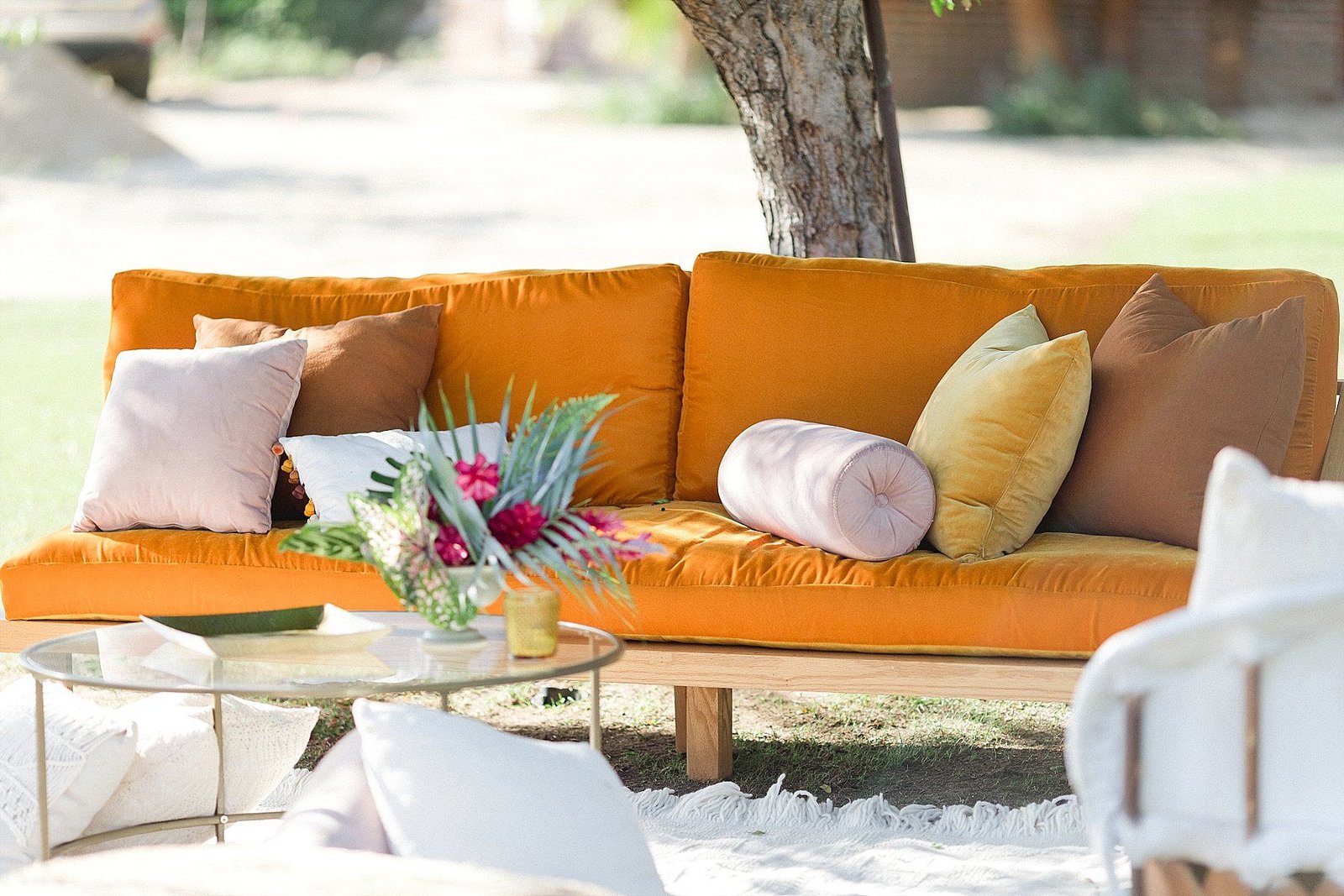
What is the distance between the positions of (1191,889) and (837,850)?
1131mm

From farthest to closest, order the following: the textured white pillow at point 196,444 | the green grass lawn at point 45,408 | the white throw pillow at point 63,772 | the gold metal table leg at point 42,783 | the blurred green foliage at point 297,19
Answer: the blurred green foliage at point 297,19 → the green grass lawn at point 45,408 → the textured white pillow at point 196,444 → the white throw pillow at point 63,772 → the gold metal table leg at point 42,783

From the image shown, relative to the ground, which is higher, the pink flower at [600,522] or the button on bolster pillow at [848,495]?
the pink flower at [600,522]

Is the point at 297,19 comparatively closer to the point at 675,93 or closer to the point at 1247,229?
the point at 675,93

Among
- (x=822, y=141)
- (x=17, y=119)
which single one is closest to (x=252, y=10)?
(x=17, y=119)

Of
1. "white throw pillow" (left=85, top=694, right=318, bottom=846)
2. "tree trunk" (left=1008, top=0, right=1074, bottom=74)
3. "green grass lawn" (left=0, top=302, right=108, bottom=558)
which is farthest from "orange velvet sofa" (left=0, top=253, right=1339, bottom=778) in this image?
"tree trunk" (left=1008, top=0, right=1074, bottom=74)

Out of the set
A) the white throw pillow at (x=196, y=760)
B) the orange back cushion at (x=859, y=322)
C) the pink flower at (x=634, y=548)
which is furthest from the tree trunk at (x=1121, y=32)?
the pink flower at (x=634, y=548)

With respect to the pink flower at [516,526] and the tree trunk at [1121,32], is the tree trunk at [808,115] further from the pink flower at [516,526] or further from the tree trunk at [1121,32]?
the tree trunk at [1121,32]

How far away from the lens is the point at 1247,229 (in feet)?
32.6

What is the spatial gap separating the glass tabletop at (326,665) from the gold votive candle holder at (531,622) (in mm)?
16

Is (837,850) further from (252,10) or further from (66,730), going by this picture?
(252,10)

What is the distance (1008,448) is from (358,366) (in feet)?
4.02

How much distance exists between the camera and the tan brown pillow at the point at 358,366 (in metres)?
3.03

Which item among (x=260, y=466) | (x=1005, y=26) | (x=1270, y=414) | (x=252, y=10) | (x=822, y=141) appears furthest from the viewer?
(x=252, y=10)

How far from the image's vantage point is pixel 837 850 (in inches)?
98.9
